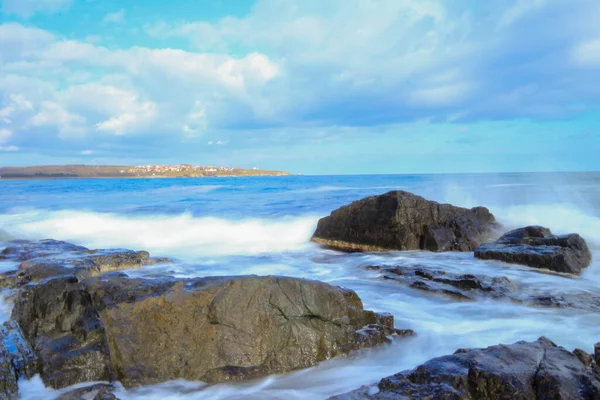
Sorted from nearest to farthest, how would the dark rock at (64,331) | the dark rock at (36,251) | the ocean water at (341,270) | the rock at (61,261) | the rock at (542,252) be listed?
the dark rock at (64,331) < the ocean water at (341,270) < the rock at (61,261) < the rock at (542,252) < the dark rock at (36,251)

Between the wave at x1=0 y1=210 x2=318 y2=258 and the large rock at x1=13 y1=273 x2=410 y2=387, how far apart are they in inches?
273

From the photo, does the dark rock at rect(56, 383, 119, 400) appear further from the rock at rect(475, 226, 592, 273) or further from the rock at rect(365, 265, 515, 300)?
the rock at rect(475, 226, 592, 273)

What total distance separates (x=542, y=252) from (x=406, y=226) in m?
3.08

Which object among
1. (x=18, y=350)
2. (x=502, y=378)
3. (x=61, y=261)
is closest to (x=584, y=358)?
(x=502, y=378)

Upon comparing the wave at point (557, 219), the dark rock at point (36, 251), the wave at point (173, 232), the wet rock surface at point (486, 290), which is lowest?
the wave at point (173, 232)

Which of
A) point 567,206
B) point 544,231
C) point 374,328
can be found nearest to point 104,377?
point 374,328

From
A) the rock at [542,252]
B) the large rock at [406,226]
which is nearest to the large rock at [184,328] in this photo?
the rock at [542,252]

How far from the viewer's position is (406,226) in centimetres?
1089

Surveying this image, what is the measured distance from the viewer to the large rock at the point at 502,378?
292cm

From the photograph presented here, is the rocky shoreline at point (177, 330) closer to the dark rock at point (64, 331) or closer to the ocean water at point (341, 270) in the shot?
the dark rock at point (64, 331)

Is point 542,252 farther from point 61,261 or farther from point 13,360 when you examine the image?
point 61,261

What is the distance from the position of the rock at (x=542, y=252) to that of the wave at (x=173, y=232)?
4.97 meters

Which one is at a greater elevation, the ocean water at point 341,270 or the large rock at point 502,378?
the large rock at point 502,378

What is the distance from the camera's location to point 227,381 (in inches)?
160
